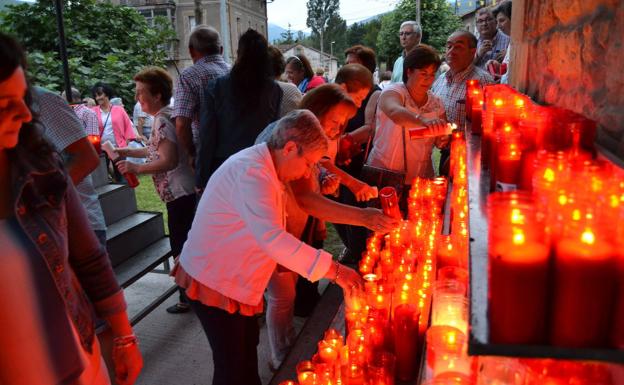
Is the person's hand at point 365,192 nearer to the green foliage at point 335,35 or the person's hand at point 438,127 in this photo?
the person's hand at point 438,127

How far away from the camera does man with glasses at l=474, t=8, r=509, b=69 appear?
5.39 m

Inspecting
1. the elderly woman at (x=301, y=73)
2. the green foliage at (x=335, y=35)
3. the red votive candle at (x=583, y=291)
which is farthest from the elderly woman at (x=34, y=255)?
the green foliage at (x=335, y=35)

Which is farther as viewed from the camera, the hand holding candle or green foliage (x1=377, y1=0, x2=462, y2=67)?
green foliage (x1=377, y1=0, x2=462, y2=67)

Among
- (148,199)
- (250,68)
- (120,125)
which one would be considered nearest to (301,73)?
(250,68)

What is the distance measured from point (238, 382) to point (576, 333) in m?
1.97

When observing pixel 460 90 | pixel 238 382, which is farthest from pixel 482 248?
pixel 460 90

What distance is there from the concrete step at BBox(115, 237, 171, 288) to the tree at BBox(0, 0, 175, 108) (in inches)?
369

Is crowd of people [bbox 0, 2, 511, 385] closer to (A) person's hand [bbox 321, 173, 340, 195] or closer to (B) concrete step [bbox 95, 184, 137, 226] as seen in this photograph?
(A) person's hand [bbox 321, 173, 340, 195]

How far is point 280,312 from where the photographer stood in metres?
3.19

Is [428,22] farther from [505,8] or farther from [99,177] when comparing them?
[99,177]

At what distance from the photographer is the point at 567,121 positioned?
1.39m

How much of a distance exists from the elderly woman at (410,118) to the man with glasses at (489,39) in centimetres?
211

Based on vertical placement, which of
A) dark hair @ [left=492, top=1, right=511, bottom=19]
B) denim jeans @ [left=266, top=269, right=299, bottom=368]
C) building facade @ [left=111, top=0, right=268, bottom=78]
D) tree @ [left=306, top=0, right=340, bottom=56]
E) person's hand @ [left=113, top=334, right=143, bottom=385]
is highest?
tree @ [left=306, top=0, right=340, bottom=56]

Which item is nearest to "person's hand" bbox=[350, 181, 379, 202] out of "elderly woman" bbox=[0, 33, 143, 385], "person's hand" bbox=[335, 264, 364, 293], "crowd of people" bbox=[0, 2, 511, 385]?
"crowd of people" bbox=[0, 2, 511, 385]
